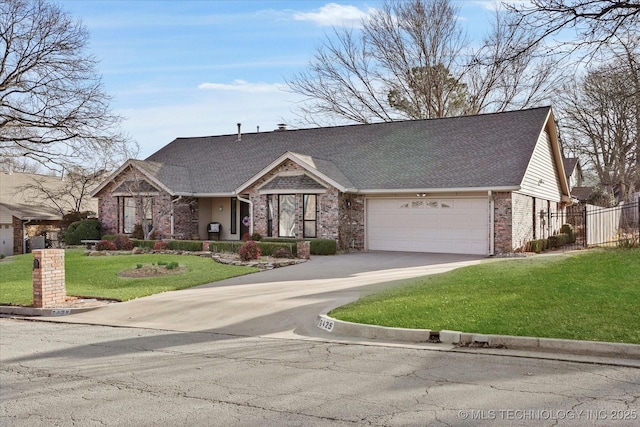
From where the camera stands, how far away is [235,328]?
9781mm

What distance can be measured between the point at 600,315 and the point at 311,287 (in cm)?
686

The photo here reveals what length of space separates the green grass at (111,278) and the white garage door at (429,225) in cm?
750

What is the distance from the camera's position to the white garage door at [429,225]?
68.8 ft

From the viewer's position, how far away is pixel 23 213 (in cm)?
3506

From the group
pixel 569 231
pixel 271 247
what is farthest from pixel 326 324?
pixel 569 231

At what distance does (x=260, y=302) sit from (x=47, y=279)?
4.94m

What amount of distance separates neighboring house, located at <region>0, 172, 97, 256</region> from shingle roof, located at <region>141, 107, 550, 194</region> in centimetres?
954

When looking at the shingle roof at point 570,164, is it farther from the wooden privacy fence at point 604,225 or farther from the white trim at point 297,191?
the white trim at point 297,191

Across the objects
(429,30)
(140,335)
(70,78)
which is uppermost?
(429,30)

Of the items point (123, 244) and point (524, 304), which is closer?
point (524, 304)

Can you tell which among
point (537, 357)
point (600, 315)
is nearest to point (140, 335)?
point (537, 357)

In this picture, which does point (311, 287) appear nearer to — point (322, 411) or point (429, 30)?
point (322, 411)

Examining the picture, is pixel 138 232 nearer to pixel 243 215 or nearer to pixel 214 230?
pixel 214 230

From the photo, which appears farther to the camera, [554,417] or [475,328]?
[475,328]
